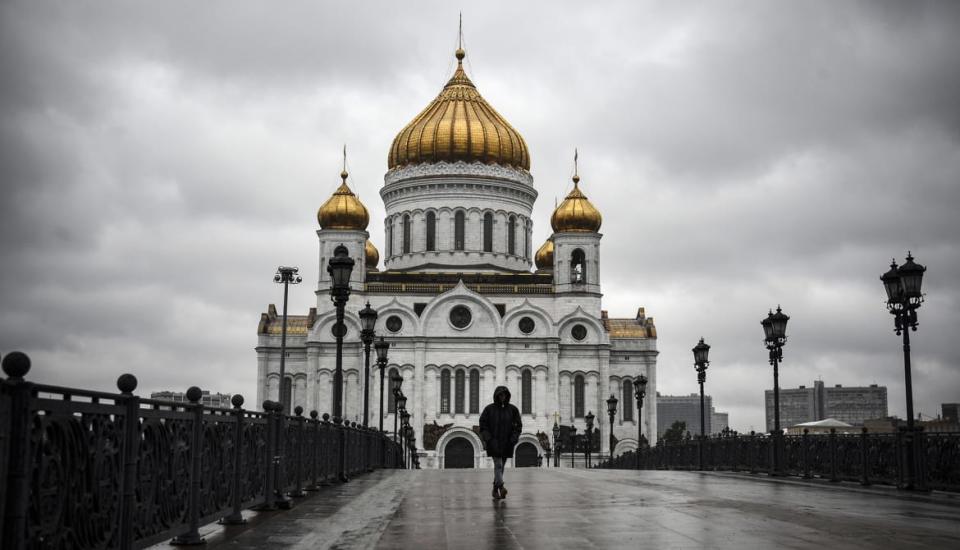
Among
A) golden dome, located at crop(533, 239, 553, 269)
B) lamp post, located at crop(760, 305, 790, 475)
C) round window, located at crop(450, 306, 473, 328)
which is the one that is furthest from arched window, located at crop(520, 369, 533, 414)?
lamp post, located at crop(760, 305, 790, 475)

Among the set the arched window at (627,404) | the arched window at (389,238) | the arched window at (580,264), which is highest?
the arched window at (389,238)

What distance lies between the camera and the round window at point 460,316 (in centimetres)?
6788

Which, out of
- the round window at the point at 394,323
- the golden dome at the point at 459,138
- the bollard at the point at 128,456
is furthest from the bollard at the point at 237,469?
the golden dome at the point at 459,138

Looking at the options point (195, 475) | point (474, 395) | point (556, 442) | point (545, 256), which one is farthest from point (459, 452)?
point (195, 475)

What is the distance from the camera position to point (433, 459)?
64938 mm

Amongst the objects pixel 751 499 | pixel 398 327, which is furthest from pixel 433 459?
pixel 751 499

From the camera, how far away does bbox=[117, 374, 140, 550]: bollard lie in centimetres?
760

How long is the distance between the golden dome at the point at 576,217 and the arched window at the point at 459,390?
11661 mm

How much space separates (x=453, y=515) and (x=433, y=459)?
53.5 metres

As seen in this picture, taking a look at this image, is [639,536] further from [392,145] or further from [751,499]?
[392,145]

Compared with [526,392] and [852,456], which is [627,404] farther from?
[852,456]

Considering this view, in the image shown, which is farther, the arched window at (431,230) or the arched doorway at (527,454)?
the arched window at (431,230)

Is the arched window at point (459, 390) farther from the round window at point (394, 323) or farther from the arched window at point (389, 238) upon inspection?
the arched window at point (389, 238)

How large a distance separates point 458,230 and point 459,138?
20.4 feet
